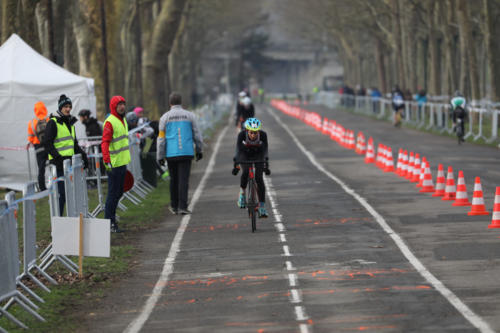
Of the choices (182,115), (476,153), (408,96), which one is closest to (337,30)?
(408,96)

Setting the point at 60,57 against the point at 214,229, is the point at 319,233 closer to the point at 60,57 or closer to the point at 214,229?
the point at 214,229

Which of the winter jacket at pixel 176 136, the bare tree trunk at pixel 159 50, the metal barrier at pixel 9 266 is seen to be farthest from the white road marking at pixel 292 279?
the bare tree trunk at pixel 159 50

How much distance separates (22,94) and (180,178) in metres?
7.78

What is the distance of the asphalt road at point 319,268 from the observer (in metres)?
10.2

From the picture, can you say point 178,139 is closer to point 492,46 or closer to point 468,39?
point 492,46

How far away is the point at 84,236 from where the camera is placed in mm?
12539

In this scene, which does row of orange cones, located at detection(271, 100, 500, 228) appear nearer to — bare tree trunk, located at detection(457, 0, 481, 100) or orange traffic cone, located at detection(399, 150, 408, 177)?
orange traffic cone, located at detection(399, 150, 408, 177)

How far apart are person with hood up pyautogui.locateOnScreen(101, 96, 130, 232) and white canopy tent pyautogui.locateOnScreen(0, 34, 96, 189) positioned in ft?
28.1

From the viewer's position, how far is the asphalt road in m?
10.2

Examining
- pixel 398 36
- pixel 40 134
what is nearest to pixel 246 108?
pixel 40 134

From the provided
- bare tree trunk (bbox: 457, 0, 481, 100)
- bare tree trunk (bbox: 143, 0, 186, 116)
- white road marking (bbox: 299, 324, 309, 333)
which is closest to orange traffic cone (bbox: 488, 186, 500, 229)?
white road marking (bbox: 299, 324, 309, 333)

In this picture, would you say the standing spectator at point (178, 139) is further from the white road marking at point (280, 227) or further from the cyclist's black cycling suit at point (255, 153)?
the white road marking at point (280, 227)

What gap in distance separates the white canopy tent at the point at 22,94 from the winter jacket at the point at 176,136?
7128 millimetres

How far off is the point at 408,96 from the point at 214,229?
38452 millimetres
